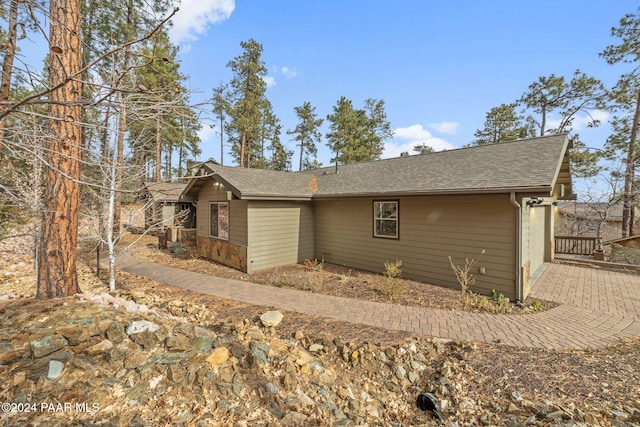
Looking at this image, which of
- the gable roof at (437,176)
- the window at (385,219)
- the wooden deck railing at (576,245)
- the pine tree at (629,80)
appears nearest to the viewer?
the gable roof at (437,176)

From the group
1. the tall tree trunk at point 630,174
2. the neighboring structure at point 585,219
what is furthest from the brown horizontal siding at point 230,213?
the tall tree trunk at point 630,174

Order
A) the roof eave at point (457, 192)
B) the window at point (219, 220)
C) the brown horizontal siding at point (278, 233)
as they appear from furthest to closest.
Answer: the window at point (219, 220) → the brown horizontal siding at point (278, 233) → the roof eave at point (457, 192)

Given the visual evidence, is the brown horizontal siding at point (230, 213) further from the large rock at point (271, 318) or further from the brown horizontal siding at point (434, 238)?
the large rock at point (271, 318)

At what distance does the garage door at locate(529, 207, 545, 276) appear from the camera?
7.84 m

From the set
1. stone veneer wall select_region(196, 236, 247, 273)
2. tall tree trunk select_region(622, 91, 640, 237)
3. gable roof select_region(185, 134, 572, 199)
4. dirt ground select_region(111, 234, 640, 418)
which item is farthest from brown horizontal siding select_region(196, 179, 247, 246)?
tall tree trunk select_region(622, 91, 640, 237)

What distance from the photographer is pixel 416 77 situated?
1134cm

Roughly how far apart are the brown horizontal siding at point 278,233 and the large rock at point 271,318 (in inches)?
156

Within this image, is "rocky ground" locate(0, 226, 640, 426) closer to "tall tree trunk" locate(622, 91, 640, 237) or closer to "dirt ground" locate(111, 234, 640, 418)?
"dirt ground" locate(111, 234, 640, 418)

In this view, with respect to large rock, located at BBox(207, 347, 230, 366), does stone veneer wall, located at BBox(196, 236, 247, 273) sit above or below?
above

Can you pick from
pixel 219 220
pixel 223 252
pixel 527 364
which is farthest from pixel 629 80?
pixel 223 252

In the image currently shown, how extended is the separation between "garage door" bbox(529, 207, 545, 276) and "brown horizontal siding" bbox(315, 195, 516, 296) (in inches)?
79.8

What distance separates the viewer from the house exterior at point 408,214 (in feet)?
20.9

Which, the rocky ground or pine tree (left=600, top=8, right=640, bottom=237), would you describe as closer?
the rocky ground

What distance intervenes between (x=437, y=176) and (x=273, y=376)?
6833 millimetres
